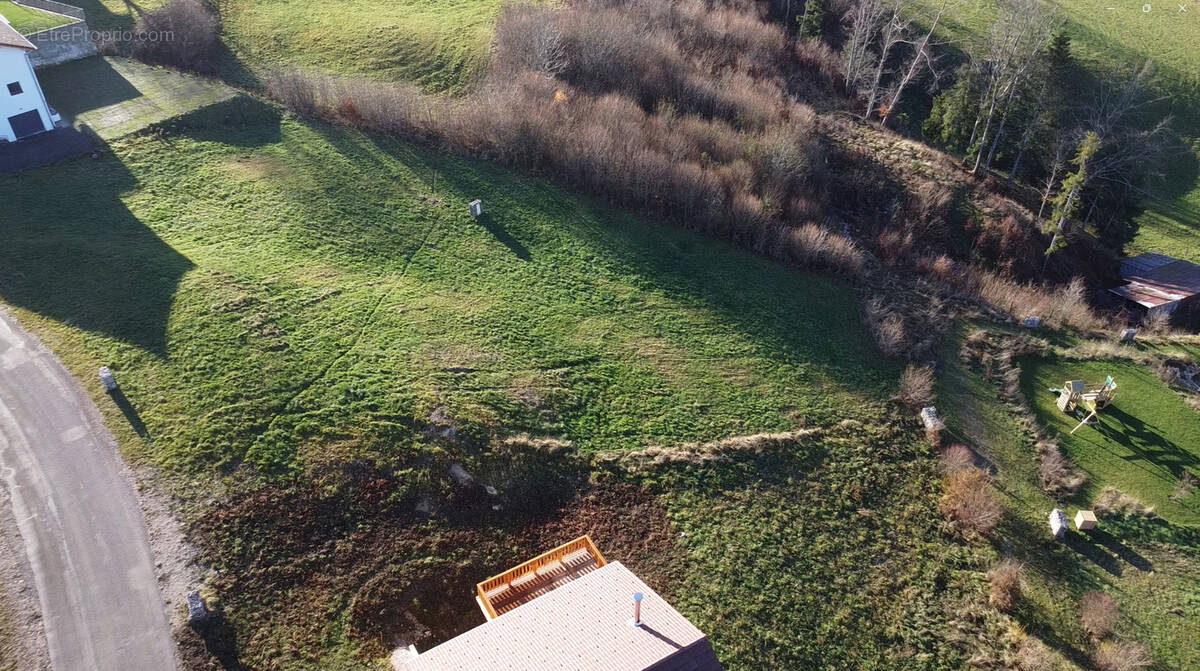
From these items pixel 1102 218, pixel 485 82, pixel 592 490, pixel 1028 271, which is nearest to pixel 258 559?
pixel 592 490

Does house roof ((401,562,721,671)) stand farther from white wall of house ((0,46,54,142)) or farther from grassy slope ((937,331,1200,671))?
white wall of house ((0,46,54,142))

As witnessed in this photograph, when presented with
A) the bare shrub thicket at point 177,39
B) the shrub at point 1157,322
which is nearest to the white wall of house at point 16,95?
the bare shrub thicket at point 177,39

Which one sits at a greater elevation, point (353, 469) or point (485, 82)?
point (485, 82)

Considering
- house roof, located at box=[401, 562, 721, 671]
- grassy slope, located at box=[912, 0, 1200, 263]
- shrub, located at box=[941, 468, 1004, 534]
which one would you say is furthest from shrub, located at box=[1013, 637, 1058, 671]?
grassy slope, located at box=[912, 0, 1200, 263]

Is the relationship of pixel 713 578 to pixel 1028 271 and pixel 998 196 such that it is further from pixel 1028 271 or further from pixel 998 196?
pixel 998 196

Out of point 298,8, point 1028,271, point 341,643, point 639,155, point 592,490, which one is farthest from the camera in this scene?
point 298,8

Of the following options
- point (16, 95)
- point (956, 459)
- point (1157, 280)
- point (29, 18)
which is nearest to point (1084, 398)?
point (956, 459)
